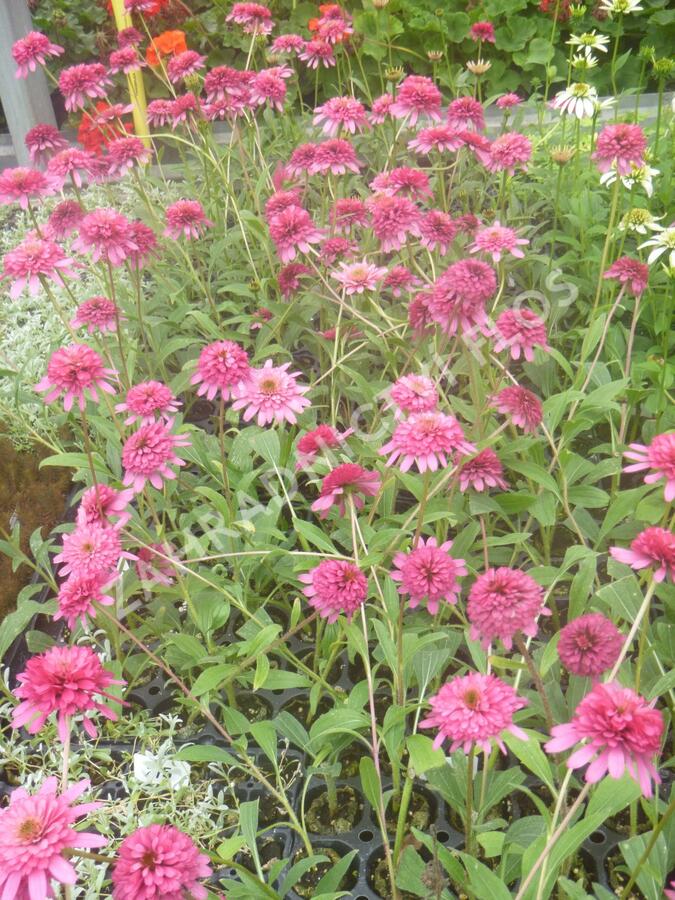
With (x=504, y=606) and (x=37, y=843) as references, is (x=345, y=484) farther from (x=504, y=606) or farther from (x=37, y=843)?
(x=37, y=843)

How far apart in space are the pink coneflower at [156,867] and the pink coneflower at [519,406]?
585mm

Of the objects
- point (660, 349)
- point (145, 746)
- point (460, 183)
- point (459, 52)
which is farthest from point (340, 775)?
point (459, 52)

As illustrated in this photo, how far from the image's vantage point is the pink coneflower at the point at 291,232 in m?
1.32

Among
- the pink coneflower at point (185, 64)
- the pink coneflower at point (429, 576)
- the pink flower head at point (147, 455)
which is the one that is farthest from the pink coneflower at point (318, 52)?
the pink coneflower at point (429, 576)

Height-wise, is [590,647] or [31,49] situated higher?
[31,49]

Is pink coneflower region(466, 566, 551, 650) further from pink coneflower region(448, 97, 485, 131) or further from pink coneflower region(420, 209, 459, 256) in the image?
pink coneflower region(448, 97, 485, 131)

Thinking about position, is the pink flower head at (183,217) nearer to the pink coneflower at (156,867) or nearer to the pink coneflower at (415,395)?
the pink coneflower at (415,395)

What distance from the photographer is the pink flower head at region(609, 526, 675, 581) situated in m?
0.69

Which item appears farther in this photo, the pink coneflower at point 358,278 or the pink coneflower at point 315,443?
the pink coneflower at point 358,278

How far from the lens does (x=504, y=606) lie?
0.68 metres

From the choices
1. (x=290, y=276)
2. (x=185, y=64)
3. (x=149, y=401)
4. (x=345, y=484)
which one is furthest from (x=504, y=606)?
(x=185, y=64)

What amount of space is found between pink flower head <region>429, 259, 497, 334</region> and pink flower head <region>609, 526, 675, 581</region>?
1.18 ft

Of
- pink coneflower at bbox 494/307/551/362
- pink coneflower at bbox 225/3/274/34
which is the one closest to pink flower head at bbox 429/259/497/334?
pink coneflower at bbox 494/307/551/362

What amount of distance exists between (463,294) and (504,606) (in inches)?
15.7
